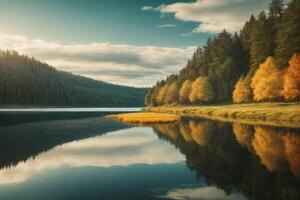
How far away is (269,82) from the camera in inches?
2955

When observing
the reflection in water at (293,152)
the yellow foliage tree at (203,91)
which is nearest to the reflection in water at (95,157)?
the reflection in water at (293,152)

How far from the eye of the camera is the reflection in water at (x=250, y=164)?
15.2 metres

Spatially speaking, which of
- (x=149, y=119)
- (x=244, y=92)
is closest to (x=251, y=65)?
(x=244, y=92)

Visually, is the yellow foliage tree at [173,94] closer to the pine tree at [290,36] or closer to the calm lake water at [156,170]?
the pine tree at [290,36]

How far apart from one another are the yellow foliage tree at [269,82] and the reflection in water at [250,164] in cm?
4383

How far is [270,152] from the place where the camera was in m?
24.9

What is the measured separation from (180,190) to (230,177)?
3513mm

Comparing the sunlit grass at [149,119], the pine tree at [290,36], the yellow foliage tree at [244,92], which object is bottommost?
the sunlit grass at [149,119]

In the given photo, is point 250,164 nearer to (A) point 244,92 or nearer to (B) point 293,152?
(B) point 293,152

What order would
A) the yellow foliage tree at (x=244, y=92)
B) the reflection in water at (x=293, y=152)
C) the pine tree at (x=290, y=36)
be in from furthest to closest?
the yellow foliage tree at (x=244, y=92)
the pine tree at (x=290, y=36)
the reflection in water at (x=293, y=152)

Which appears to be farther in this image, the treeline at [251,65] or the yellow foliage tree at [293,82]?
the treeline at [251,65]

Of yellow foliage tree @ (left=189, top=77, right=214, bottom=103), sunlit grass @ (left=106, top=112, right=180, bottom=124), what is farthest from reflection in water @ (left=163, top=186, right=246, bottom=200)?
yellow foliage tree @ (left=189, top=77, right=214, bottom=103)

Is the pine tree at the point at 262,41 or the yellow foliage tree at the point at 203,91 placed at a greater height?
the pine tree at the point at 262,41

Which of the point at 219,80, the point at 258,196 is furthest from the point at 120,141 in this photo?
the point at 219,80
